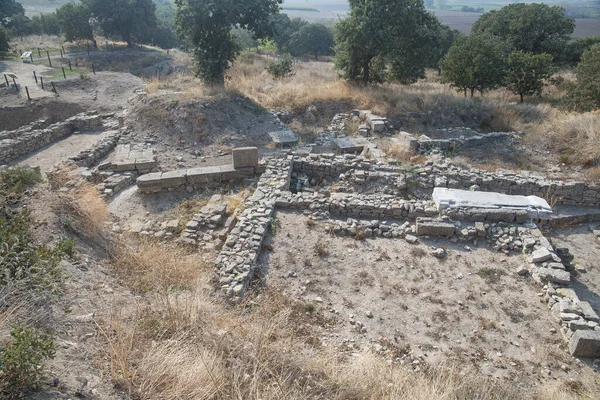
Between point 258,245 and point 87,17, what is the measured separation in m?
37.0

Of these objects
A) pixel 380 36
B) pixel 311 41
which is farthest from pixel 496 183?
pixel 311 41

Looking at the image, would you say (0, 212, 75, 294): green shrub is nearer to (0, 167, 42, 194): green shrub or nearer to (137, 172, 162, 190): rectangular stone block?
(0, 167, 42, 194): green shrub

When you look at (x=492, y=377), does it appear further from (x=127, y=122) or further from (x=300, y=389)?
(x=127, y=122)

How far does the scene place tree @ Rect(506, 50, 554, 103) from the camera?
18656 mm

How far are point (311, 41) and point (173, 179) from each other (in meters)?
45.9

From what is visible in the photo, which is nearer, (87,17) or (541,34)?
(541,34)

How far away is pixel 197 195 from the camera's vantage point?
9609 mm

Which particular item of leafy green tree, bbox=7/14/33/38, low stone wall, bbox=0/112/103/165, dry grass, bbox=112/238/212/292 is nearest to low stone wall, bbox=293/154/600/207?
dry grass, bbox=112/238/212/292

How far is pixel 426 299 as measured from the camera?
20.3 ft

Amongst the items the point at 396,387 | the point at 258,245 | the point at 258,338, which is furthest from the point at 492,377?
the point at 258,245

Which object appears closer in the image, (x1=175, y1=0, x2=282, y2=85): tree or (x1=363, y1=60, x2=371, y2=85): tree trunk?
(x1=175, y1=0, x2=282, y2=85): tree

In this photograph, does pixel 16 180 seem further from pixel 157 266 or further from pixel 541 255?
pixel 541 255

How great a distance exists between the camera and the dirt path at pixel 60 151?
11617 millimetres

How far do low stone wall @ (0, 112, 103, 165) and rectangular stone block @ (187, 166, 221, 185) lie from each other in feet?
21.1
